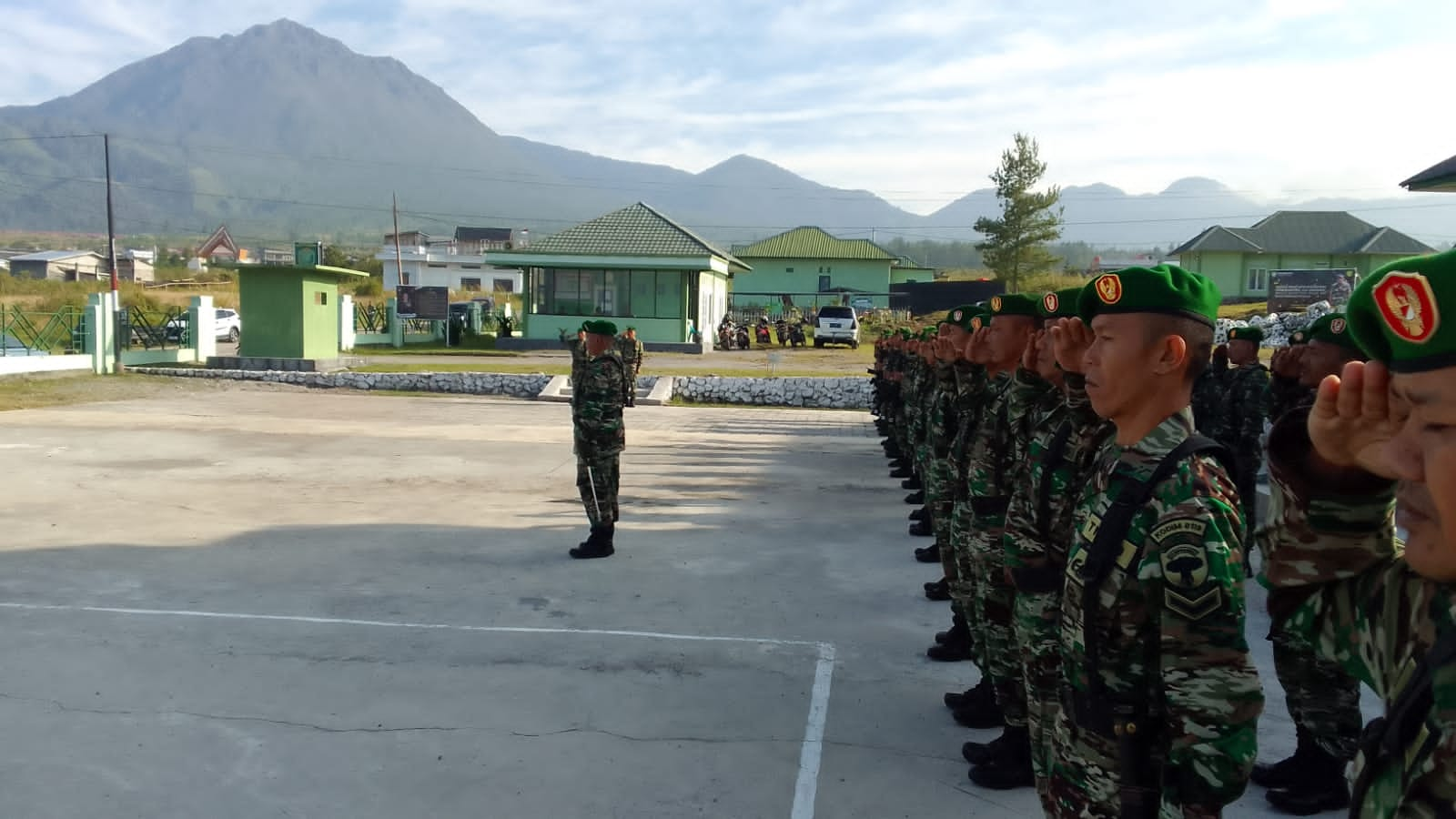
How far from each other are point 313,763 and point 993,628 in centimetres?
287

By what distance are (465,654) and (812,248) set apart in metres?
61.8

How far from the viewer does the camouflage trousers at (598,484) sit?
7.80 metres

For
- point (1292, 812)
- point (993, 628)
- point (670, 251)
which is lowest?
point (1292, 812)

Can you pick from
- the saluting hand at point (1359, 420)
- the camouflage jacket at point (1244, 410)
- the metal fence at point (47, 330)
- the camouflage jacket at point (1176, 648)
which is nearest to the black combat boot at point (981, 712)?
the camouflage jacket at point (1176, 648)

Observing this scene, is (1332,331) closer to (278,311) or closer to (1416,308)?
(1416,308)

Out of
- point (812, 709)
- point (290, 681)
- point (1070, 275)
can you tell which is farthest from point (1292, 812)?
point (1070, 275)

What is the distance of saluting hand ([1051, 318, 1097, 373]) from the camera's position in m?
2.91

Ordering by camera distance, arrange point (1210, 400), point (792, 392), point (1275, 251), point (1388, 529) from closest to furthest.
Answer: point (1388, 529), point (1210, 400), point (792, 392), point (1275, 251)

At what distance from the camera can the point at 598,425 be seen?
7.82 meters

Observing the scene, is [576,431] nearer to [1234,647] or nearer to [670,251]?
[1234,647]

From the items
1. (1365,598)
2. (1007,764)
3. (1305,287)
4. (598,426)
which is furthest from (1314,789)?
(1305,287)

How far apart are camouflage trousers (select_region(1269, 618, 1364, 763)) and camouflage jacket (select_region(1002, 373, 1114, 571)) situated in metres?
1.28

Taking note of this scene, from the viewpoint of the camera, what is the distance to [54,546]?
7.72 meters

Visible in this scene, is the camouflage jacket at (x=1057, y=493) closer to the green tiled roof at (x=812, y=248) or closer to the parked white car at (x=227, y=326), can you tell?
the parked white car at (x=227, y=326)
